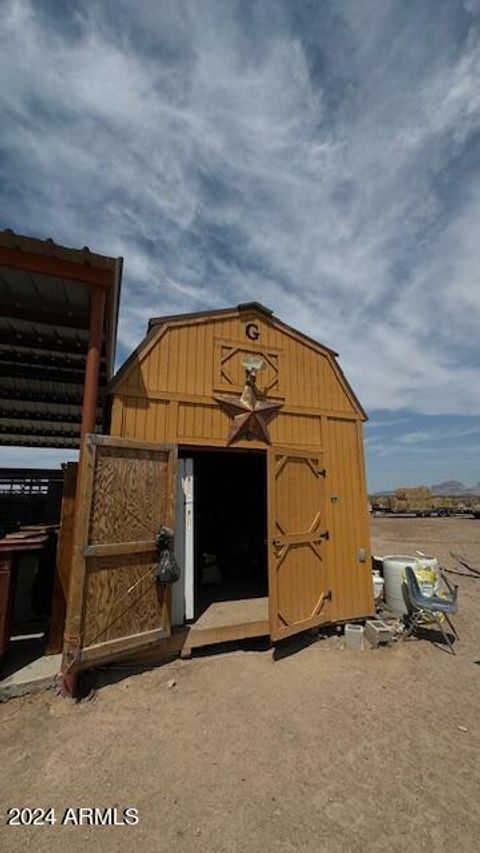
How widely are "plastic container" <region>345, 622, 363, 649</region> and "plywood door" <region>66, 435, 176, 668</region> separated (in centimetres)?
321

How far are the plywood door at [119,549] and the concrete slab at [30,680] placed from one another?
586mm

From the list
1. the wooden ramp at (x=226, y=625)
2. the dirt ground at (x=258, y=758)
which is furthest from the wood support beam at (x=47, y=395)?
the dirt ground at (x=258, y=758)

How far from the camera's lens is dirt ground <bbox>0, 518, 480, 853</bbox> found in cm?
274

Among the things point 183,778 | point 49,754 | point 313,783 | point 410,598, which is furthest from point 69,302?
point 410,598

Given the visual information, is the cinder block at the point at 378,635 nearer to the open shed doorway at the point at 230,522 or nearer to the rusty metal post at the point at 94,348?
the open shed doorway at the point at 230,522

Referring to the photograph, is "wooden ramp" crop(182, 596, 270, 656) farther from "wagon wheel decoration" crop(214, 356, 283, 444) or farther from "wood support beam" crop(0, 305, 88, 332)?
"wood support beam" crop(0, 305, 88, 332)

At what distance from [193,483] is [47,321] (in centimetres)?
338

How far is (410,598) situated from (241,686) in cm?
386

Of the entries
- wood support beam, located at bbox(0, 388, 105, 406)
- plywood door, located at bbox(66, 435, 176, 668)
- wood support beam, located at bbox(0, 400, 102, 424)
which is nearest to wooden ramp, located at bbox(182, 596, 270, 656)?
plywood door, located at bbox(66, 435, 176, 668)

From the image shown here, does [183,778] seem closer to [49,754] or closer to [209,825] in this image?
[209,825]

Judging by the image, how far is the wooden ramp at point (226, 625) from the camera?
18.4 ft

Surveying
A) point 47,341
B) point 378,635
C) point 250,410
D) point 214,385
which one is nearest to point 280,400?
point 250,410

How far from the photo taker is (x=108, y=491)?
15.7 ft

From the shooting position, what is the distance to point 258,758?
11.7 feet
